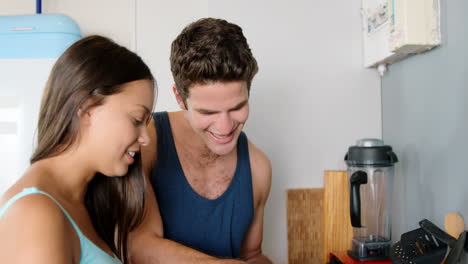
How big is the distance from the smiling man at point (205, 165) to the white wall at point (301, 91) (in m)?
0.34

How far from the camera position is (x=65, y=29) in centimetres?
139

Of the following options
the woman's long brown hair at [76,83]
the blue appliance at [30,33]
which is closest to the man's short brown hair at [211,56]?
the woman's long brown hair at [76,83]

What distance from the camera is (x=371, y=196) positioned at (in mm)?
1407

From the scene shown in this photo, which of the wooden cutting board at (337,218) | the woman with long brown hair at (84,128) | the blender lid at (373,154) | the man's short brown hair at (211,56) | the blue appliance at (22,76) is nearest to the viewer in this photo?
the woman with long brown hair at (84,128)

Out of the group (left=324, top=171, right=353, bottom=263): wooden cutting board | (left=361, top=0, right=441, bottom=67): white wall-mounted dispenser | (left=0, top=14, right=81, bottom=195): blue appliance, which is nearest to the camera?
(left=361, top=0, right=441, bottom=67): white wall-mounted dispenser

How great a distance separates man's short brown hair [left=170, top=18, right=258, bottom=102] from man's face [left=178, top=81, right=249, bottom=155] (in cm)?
2

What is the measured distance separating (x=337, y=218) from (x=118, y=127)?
1073mm

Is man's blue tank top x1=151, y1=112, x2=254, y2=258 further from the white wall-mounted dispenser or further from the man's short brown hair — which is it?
the white wall-mounted dispenser

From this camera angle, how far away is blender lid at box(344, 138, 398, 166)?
125 centimetres

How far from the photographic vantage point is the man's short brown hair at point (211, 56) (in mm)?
945

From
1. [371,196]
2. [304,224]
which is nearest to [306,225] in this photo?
[304,224]

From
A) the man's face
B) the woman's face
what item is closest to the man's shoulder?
the man's face

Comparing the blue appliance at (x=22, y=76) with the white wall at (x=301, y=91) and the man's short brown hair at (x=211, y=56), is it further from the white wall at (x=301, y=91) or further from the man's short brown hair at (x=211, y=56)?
the man's short brown hair at (x=211, y=56)

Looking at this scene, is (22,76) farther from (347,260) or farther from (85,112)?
(347,260)
